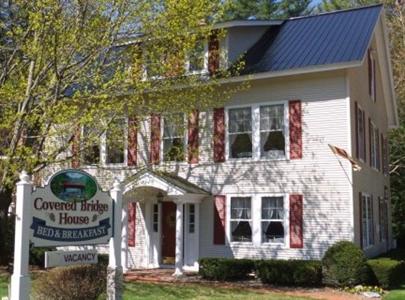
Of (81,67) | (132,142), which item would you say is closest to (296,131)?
(132,142)

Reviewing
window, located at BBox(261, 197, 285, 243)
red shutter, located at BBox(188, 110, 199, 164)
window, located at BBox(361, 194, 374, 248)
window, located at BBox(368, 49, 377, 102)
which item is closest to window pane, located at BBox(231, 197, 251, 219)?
window, located at BBox(261, 197, 285, 243)

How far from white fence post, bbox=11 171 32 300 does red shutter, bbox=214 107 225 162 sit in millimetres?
11935

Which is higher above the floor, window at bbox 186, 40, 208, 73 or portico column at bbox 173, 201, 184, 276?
window at bbox 186, 40, 208, 73

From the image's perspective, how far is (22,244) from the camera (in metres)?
7.70

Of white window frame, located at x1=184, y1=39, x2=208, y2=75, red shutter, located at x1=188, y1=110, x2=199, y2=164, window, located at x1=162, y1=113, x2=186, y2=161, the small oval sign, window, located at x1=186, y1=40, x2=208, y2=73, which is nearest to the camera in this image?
the small oval sign

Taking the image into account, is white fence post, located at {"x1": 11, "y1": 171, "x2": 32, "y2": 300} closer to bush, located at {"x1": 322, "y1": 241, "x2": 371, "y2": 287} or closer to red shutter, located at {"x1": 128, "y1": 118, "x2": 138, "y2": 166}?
red shutter, located at {"x1": 128, "y1": 118, "x2": 138, "y2": 166}

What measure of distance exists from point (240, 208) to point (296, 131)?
314 cm

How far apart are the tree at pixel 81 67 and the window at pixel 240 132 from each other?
263 cm

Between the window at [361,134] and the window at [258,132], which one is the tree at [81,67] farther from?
the window at [361,134]

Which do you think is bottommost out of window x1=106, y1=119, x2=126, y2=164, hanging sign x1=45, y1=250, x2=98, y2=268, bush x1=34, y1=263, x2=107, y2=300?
bush x1=34, y1=263, x2=107, y2=300

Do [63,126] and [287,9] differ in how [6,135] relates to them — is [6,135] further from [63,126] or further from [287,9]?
[287,9]

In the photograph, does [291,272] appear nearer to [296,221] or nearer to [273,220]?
[296,221]

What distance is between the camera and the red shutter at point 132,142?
1694cm

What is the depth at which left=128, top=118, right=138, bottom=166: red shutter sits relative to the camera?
55.6 feet
